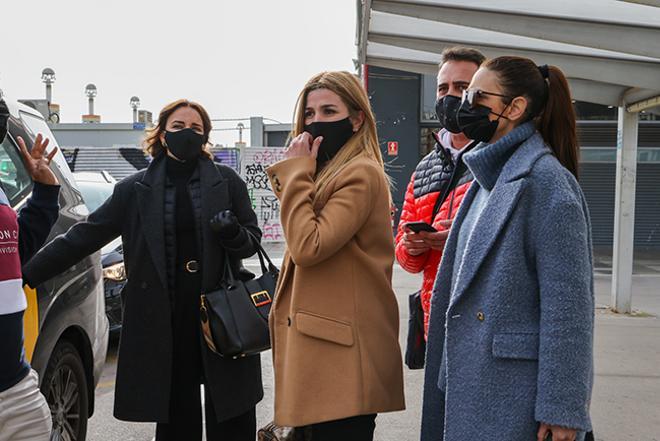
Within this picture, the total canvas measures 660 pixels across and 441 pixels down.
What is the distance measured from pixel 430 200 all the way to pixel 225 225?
91 cm

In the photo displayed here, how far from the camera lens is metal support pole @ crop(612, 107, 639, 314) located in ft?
27.1

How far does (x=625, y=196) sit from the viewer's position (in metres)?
8.38

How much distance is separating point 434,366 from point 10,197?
2.23 metres

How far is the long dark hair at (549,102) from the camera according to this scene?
2070mm

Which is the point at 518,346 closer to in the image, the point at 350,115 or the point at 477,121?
the point at 477,121

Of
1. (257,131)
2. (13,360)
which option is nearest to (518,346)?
(13,360)

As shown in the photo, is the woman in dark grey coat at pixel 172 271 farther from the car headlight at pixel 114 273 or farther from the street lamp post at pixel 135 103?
the street lamp post at pixel 135 103

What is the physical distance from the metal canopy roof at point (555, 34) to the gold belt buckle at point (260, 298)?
144 inches

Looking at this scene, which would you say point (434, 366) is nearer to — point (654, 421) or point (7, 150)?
point (7, 150)

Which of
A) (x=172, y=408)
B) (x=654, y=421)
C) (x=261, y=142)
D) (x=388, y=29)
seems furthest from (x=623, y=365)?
(x=261, y=142)

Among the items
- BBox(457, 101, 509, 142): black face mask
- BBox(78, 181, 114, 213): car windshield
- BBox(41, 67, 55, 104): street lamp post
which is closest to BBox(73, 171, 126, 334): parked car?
BBox(78, 181, 114, 213): car windshield

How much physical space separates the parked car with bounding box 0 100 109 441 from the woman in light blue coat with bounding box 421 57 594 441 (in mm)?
1887

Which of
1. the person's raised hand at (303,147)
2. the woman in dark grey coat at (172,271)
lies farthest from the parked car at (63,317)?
the person's raised hand at (303,147)

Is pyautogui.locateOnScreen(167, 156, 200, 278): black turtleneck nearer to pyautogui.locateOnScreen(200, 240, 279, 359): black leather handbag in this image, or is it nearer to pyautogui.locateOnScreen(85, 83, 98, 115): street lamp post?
pyautogui.locateOnScreen(200, 240, 279, 359): black leather handbag
